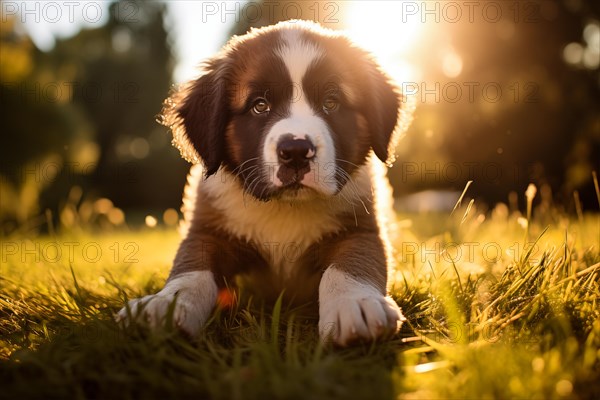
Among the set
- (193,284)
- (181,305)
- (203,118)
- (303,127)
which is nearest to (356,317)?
(181,305)

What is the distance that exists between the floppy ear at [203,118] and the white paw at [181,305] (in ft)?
2.58

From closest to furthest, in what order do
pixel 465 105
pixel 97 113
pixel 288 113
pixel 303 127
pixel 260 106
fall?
pixel 303 127 → pixel 288 113 → pixel 260 106 → pixel 465 105 → pixel 97 113

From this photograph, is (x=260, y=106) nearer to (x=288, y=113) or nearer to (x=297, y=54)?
(x=288, y=113)

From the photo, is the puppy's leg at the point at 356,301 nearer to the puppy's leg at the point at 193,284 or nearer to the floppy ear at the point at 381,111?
the puppy's leg at the point at 193,284

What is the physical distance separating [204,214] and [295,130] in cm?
89

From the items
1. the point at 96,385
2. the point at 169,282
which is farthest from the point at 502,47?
the point at 96,385

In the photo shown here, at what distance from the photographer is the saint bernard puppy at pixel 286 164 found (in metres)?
2.79

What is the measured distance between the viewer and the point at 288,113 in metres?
2.99

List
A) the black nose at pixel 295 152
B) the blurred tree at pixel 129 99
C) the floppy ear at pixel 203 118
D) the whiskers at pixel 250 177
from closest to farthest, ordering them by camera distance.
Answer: the black nose at pixel 295 152, the whiskers at pixel 250 177, the floppy ear at pixel 203 118, the blurred tree at pixel 129 99

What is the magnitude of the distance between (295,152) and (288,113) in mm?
397

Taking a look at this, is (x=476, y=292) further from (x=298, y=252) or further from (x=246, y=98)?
(x=246, y=98)

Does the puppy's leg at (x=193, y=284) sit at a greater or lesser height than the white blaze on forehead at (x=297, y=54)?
lesser

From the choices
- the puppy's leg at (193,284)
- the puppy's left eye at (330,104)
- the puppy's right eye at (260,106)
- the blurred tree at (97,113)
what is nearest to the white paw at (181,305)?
the puppy's leg at (193,284)

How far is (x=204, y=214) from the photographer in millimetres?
3287
